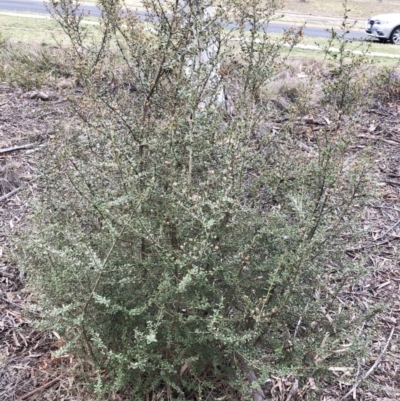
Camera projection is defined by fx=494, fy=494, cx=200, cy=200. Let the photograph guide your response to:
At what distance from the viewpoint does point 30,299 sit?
3.00 meters

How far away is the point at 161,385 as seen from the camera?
2416mm

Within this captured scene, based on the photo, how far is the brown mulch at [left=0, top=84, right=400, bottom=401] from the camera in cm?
254

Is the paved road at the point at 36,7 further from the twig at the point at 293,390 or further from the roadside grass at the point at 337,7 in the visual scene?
the twig at the point at 293,390

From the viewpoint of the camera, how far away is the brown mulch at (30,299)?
8.33ft

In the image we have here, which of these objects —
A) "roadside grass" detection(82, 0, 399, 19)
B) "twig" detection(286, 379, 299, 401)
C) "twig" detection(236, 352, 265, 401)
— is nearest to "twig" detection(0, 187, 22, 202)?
"twig" detection(236, 352, 265, 401)

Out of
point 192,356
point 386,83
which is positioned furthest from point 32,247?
point 386,83

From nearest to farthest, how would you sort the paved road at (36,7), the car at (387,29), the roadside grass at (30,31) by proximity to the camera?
the roadside grass at (30,31) < the car at (387,29) < the paved road at (36,7)

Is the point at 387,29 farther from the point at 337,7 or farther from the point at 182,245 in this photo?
the point at 182,245

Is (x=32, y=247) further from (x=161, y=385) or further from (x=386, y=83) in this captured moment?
(x=386, y=83)

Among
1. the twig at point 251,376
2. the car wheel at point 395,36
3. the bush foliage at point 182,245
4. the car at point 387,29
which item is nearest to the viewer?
the bush foliage at point 182,245

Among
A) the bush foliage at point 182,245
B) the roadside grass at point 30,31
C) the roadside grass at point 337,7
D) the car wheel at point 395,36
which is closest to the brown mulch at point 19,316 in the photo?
the bush foliage at point 182,245

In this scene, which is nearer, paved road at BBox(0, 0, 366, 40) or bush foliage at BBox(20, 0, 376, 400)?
bush foliage at BBox(20, 0, 376, 400)

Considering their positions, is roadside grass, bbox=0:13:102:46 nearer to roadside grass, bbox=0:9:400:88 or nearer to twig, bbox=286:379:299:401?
roadside grass, bbox=0:9:400:88

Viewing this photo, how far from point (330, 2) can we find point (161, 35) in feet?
85.3
